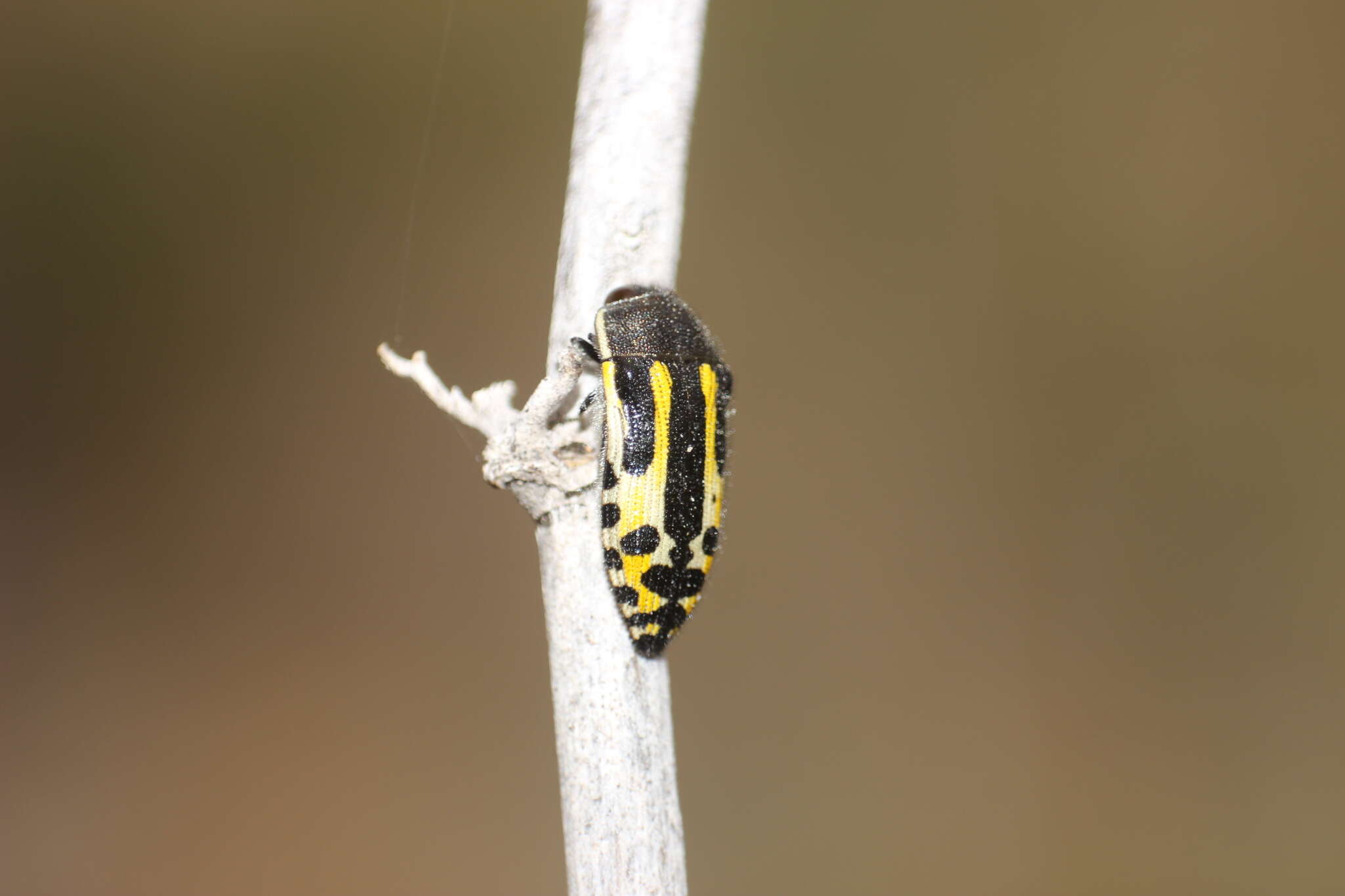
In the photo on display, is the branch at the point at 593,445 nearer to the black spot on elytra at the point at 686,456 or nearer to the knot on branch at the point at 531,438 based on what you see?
the knot on branch at the point at 531,438

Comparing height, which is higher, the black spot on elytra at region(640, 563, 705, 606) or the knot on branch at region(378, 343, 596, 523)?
the knot on branch at region(378, 343, 596, 523)

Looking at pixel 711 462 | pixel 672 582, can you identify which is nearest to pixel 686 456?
pixel 711 462

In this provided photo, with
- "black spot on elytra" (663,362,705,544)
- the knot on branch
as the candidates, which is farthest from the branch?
"black spot on elytra" (663,362,705,544)

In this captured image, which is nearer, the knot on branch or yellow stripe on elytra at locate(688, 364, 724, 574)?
the knot on branch

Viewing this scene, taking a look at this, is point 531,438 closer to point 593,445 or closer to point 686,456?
point 593,445

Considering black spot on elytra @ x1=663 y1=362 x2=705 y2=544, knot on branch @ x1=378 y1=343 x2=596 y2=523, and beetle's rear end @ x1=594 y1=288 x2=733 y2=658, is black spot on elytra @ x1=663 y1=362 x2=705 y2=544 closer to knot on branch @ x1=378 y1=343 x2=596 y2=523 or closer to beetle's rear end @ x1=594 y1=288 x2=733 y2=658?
beetle's rear end @ x1=594 y1=288 x2=733 y2=658

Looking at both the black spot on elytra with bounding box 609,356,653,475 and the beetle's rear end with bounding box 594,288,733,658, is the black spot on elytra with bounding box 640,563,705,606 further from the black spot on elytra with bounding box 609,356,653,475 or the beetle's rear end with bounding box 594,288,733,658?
the black spot on elytra with bounding box 609,356,653,475

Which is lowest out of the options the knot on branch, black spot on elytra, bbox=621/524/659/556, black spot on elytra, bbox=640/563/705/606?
black spot on elytra, bbox=640/563/705/606

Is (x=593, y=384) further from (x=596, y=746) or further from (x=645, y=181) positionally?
(x=596, y=746)

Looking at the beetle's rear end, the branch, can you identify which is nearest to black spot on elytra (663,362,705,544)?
the beetle's rear end
